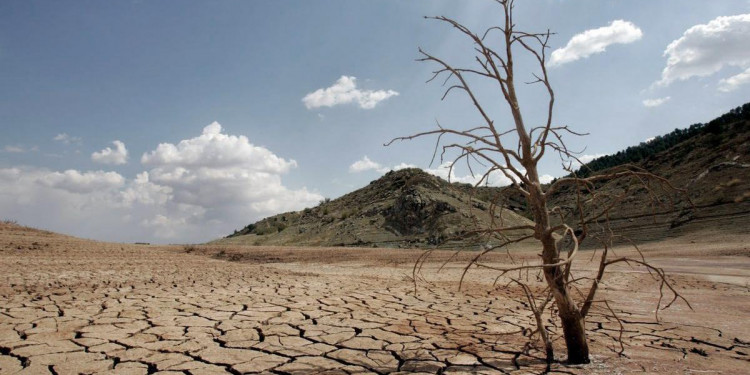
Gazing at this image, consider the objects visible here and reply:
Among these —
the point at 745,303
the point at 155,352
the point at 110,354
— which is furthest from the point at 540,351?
the point at 745,303

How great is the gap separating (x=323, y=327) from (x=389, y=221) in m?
18.6

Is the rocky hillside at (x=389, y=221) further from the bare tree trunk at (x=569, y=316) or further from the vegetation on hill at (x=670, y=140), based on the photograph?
the bare tree trunk at (x=569, y=316)

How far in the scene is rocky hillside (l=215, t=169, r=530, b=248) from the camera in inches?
785

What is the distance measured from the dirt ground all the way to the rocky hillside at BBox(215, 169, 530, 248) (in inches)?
494

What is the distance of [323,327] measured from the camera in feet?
12.4

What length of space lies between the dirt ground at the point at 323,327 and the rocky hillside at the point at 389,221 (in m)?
12.5

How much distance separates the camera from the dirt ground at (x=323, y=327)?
9.02ft

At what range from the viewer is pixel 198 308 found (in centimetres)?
445

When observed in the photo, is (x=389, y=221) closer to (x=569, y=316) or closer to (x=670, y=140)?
(x=569, y=316)

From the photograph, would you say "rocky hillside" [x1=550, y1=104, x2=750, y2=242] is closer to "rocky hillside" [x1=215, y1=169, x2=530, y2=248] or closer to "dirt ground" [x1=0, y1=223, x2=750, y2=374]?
"rocky hillside" [x1=215, y1=169, x2=530, y2=248]

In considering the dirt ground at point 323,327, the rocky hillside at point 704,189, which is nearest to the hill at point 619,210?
the rocky hillside at point 704,189

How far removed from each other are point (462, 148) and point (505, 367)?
1475mm

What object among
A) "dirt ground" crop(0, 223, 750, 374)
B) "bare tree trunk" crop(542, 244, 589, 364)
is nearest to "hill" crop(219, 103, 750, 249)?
"dirt ground" crop(0, 223, 750, 374)

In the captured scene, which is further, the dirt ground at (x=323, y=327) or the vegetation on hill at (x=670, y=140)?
the vegetation on hill at (x=670, y=140)
